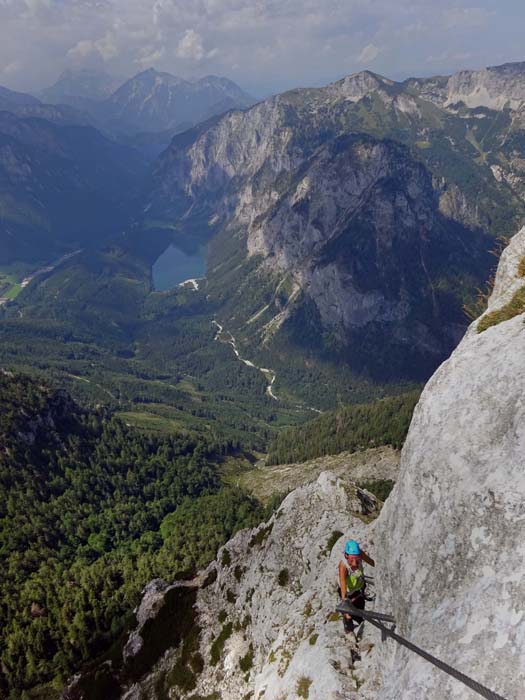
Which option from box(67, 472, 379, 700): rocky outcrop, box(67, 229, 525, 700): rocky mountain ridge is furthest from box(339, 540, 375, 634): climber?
box(67, 472, 379, 700): rocky outcrop

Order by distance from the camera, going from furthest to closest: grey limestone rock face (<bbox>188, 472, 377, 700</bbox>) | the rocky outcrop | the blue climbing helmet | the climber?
the rocky outcrop
grey limestone rock face (<bbox>188, 472, 377, 700</bbox>)
the blue climbing helmet
the climber

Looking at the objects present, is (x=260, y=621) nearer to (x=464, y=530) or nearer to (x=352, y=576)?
(x=352, y=576)

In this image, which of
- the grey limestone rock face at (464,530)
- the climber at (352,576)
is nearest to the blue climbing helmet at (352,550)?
the climber at (352,576)

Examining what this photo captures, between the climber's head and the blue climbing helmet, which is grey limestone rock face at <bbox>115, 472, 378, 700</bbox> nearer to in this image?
the climber's head

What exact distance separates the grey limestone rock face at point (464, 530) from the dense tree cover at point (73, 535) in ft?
270

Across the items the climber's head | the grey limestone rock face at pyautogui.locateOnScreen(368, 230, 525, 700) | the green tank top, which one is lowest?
the green tank top

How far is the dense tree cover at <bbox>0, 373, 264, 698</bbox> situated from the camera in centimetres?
9131

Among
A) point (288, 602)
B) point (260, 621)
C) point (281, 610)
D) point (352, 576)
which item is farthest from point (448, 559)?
point (260, 621)

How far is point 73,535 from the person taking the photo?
154375 millimetres

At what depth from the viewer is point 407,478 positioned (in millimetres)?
24547

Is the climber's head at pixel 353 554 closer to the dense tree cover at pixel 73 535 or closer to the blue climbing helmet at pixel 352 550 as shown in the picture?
the blue climbing helmet at pixel 352 550

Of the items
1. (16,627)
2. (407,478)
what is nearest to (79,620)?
(16,627)

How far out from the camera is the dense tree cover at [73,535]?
91.3 m

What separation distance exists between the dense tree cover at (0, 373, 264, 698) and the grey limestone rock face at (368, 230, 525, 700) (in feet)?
270
